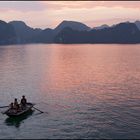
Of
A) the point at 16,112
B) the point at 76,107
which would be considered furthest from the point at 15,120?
the point at 76,107

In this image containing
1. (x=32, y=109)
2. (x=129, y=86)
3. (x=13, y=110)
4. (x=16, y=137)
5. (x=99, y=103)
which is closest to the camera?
(x=16, y=137)

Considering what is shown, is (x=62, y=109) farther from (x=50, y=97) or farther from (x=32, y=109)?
(x=50, y=97)

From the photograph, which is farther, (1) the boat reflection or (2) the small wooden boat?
(2) the small wooden boat

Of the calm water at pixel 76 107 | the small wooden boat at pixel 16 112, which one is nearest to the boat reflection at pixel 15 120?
the calm water at pixel 76 107

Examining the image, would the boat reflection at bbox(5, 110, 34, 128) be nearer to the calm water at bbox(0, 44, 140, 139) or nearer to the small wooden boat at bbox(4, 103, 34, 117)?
the calm water at bbox(0, 44, 140, 139)

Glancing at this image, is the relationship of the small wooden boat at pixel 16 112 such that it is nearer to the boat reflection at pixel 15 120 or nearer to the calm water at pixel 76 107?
the boat reflection at pixel 15 120

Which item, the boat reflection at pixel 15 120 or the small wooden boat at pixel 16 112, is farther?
the small wooden boat at pixel 16 112

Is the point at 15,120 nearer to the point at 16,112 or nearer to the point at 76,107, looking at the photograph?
the point at 16,112

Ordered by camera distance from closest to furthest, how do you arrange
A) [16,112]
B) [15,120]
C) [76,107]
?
[15,120], [16,112], [76,107]

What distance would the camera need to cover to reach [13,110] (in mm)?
56562

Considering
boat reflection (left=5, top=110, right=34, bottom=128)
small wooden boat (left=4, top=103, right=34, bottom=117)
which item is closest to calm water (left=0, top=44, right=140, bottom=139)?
boat reflection (left=5, top=110, right=34, bottom=128)

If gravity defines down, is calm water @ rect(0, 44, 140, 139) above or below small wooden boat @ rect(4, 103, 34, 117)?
below

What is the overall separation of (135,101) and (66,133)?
25.1 metres

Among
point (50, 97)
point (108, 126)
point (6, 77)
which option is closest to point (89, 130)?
point (108, 126)
